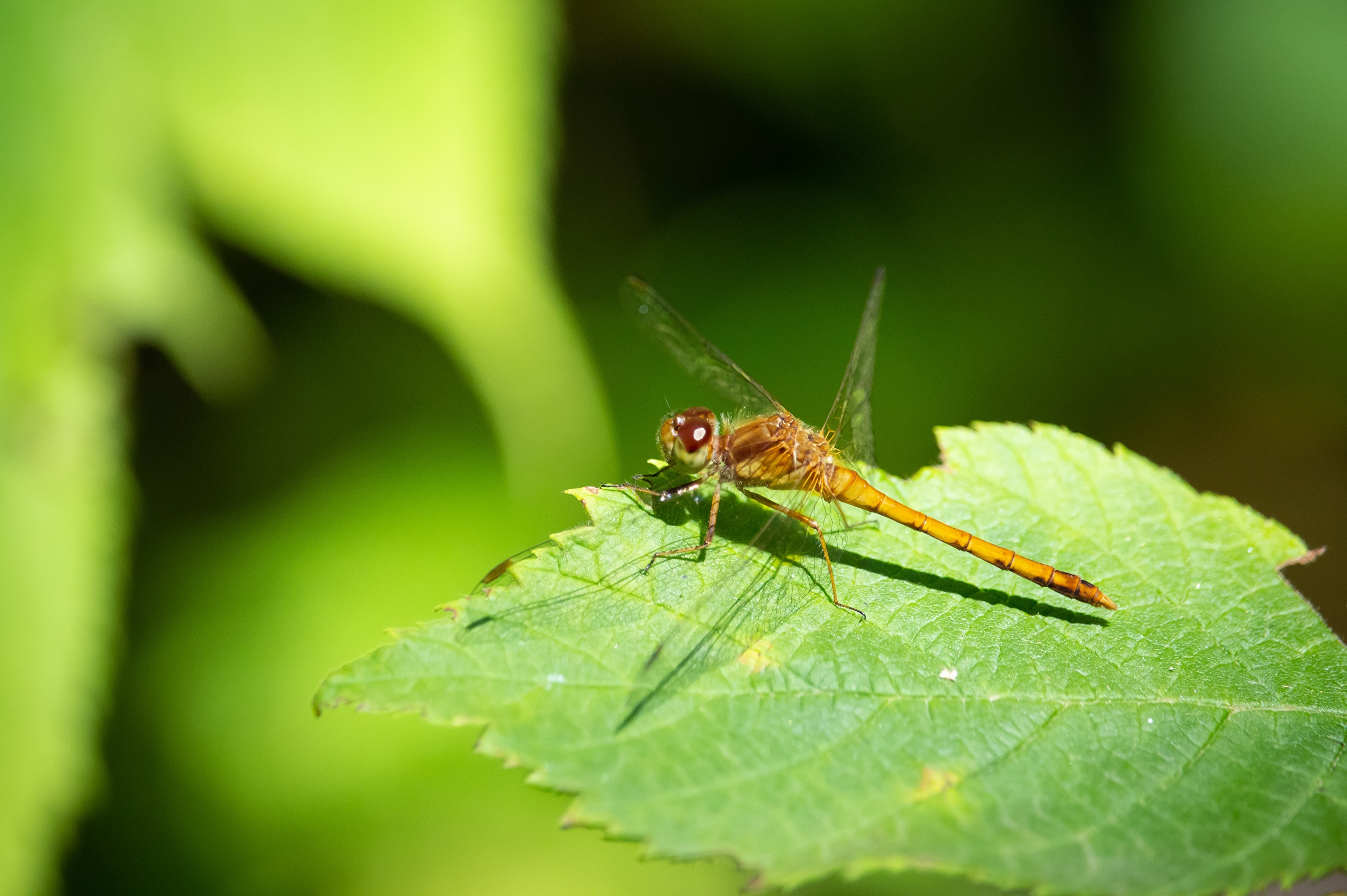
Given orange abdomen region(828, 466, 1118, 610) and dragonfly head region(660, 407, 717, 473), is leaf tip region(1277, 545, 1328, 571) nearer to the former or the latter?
orange abdomen region(828, 466, 1118, 610)

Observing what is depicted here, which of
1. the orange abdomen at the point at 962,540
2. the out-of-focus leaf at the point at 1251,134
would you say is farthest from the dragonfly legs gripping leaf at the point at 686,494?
the out-of-focus leaf at the point at 1251,134

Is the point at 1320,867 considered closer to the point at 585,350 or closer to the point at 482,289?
the point at 482,289

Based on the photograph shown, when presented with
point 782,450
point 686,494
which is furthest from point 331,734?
point 782,450

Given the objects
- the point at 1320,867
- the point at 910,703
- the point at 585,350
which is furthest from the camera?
the point at 585,350

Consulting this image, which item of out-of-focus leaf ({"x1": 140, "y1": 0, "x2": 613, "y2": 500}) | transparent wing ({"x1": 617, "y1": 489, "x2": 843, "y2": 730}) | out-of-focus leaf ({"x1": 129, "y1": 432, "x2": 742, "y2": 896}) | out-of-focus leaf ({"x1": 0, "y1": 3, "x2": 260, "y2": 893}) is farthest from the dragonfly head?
out-of-focus leaf ({"x1": 0, "y1": 3, "x2": 260, "y2": 893})

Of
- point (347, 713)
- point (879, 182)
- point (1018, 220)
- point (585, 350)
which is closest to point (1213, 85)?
point (1018, 220)

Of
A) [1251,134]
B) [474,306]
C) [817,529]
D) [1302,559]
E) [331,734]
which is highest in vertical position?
[1251,134]

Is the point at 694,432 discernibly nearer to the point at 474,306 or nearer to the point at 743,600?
the point at 743,600
